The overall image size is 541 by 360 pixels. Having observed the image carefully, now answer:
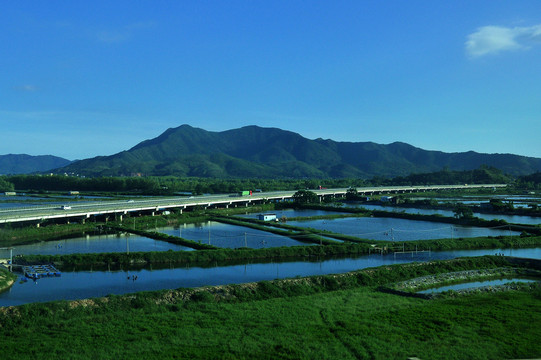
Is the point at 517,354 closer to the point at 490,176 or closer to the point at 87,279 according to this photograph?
the point at 87,279

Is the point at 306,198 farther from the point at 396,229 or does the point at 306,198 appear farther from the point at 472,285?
the point at 472,285

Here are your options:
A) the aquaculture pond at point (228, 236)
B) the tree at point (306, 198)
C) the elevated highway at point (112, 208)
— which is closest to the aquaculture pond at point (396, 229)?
the aquaculture pond at point (228, 236)

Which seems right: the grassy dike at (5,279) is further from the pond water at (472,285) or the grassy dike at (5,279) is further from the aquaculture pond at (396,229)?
the aquaculture pond at (396,229)

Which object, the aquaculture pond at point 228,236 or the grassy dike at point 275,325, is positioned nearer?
the grassy dike at point 275,325

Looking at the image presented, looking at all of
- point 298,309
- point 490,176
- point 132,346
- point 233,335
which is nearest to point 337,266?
point 298,309

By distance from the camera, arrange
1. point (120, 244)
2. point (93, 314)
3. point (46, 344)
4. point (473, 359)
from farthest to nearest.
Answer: point (120, 244)
point (93, 314)
point (46, 344)
point (473, 359)
